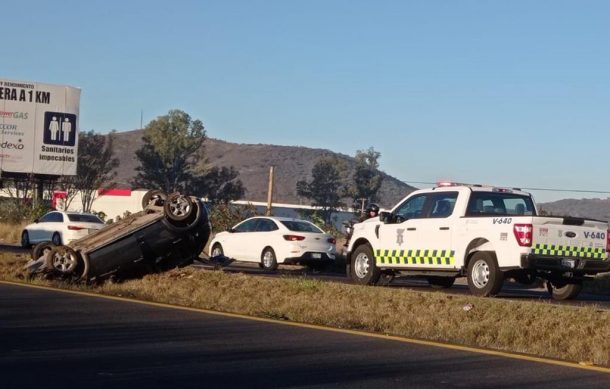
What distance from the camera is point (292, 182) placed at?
159500mm

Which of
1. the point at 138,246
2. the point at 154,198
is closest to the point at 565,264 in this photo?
the point at 138,246

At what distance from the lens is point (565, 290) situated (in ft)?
55.7

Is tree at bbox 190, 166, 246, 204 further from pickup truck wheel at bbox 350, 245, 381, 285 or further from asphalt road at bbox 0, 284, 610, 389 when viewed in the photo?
asphalt road at bbox 0, 284, 610, 389

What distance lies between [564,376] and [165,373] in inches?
140

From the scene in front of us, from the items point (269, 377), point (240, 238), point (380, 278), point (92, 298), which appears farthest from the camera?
point (240, 238)

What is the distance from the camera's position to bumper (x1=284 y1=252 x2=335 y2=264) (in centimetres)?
2450

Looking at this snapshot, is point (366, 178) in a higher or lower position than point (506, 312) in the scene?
higher

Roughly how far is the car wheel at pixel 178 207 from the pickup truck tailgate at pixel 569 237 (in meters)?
5.57

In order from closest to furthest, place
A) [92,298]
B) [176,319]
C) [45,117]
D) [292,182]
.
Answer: [176,319]
[92,298]
[45,117]
[292,182]

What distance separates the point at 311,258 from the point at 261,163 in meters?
147

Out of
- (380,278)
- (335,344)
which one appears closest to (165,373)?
(335,344)

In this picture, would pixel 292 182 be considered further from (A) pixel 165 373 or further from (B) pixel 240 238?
(A) pixel 165 373

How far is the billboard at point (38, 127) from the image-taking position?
47625 millimetres

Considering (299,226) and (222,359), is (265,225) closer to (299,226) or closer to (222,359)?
(299,226)
